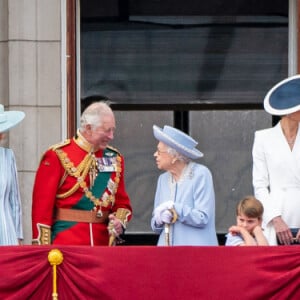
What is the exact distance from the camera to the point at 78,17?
46.0ft

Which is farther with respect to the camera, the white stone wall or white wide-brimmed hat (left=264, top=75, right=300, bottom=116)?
the white stone wall

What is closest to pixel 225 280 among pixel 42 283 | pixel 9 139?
pixel 42 283

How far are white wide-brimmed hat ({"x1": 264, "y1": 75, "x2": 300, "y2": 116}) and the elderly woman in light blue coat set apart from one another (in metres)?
0.61

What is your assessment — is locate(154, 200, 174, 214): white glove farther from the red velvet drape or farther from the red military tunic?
the red velvet drape

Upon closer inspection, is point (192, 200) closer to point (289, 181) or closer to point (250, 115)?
point (289, 181)

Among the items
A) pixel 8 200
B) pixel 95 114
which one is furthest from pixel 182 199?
pixel 8 200

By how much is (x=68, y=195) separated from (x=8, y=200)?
1.41ft

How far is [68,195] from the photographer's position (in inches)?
457

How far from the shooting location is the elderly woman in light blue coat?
1156cm

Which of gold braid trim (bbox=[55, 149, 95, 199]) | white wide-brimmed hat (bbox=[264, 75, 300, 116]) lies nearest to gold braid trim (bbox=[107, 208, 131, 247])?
gold braid trim (bbox=[55, 149, 95, 199])

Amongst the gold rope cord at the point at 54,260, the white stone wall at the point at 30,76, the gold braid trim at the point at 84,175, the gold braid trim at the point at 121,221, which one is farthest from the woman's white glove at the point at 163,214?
the white stone wall at the point at 30,76

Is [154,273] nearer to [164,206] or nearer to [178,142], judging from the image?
[164,206]

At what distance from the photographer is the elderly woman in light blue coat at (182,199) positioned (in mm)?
11562

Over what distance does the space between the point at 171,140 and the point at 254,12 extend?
2799mm
